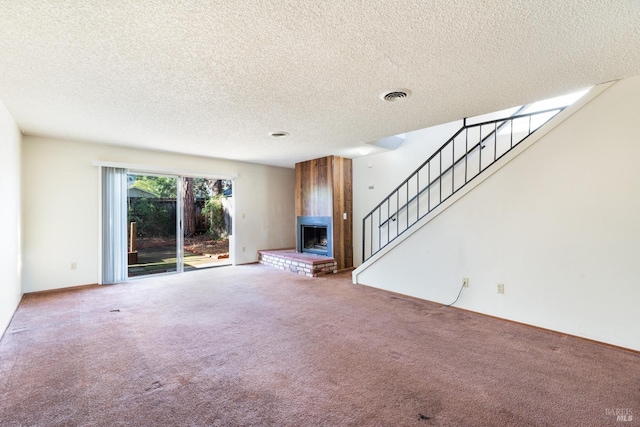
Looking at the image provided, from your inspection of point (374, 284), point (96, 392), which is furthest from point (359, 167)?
point (96, 392)

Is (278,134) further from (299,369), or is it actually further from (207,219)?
(207,219)

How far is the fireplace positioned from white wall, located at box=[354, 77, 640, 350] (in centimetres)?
265

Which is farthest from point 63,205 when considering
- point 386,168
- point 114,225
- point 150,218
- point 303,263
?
point 386,168

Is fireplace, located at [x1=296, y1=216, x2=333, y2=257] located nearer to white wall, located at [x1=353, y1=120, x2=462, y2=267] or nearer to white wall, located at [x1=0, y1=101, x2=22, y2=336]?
white wall, located at [x1=353, y1=120, x2=462, y2=267]

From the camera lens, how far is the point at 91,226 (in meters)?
4.71

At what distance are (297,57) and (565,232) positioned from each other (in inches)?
120

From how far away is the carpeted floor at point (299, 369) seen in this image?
1707 millimetres

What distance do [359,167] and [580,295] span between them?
414 centimetres

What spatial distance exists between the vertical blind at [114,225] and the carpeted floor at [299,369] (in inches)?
46.4

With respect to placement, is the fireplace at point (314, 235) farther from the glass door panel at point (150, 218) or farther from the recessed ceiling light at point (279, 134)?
the glass door panel at point (150, 218)

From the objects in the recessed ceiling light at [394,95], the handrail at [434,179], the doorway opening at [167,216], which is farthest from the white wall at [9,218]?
the handrail at [434,179]

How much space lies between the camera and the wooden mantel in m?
5.81

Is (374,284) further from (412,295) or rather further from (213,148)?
(213,148)

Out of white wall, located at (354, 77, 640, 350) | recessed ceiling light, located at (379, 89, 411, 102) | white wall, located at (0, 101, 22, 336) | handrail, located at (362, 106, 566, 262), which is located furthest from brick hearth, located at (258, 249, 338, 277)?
white wall, located at (0, 101, 22, 336)
